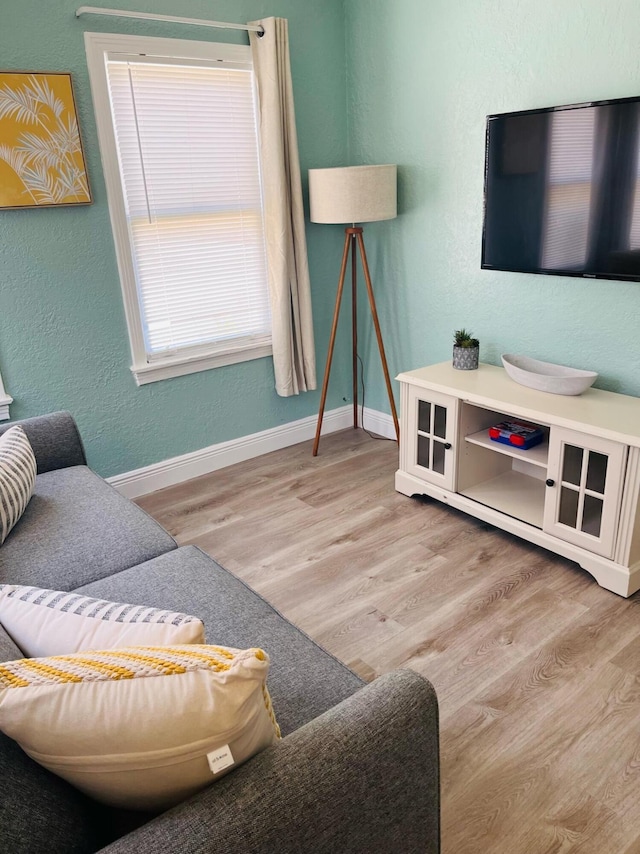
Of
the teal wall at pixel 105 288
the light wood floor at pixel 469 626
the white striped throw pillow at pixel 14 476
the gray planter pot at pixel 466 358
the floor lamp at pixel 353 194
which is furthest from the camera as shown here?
the floor lamp at pixel 353 194

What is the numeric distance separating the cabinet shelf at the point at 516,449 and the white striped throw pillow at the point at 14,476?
1726mm

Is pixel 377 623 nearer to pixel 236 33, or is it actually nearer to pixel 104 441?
pixel 104 441

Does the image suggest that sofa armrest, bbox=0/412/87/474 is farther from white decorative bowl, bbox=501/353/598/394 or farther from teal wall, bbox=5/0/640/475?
white decorative bowl, bbox=501/353/598/394

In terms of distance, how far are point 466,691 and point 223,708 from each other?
4.10 ft

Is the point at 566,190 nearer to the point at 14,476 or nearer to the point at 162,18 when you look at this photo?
the point at 162,18

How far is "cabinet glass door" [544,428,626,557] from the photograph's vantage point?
2.22 metres

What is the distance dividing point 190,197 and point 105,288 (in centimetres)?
61

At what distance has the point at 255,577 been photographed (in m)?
2.54

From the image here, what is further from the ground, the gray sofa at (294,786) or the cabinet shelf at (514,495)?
the gray sofa at (294,786)

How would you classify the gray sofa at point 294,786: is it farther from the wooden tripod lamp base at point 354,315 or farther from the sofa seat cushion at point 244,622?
the wooden tripod lamp base at point 354,315

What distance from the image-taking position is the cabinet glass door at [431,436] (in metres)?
2.79

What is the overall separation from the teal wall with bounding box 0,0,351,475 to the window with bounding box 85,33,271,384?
73mm

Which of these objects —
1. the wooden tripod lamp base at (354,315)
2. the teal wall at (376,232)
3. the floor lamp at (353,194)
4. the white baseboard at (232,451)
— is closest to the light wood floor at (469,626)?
the white baseboard at (232,451)

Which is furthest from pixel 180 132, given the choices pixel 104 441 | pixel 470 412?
pixel 470 412
